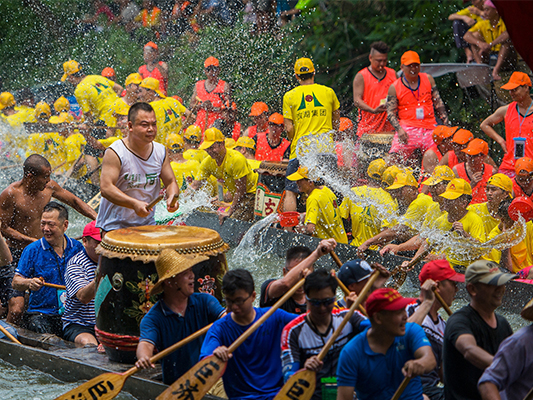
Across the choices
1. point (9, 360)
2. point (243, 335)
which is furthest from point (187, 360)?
point (9, 360)

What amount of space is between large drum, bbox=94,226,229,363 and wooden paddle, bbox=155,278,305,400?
100 cm

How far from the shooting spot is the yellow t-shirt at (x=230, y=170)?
8.94 meters

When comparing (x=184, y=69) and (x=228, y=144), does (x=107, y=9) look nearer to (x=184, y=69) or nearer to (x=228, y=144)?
(x=184, y=69)

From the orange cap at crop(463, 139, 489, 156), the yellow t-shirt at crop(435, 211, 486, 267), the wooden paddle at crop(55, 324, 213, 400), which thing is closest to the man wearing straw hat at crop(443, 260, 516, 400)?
the wooden paddle at crop(55, 324, 213, 400)

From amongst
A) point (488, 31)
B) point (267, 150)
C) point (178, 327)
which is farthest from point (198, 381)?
point (488, 31)

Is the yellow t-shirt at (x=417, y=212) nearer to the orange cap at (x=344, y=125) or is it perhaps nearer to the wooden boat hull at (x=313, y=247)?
the wooden boat hull at (x=313, y=247)

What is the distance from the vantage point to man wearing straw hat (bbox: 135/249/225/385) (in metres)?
4.47

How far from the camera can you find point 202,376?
400 cm

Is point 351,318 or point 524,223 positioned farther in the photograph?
point 524,223

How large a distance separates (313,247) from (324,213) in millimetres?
536

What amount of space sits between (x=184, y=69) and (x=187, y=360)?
1179 centimetres

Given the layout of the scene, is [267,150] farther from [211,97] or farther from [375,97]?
[211,97]

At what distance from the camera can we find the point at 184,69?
1580 centimetres

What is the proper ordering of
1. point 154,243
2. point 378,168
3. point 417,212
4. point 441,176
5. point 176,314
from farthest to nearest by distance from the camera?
point 378,168, point 441,176, point 417,212, point 154,243, point 176,314
